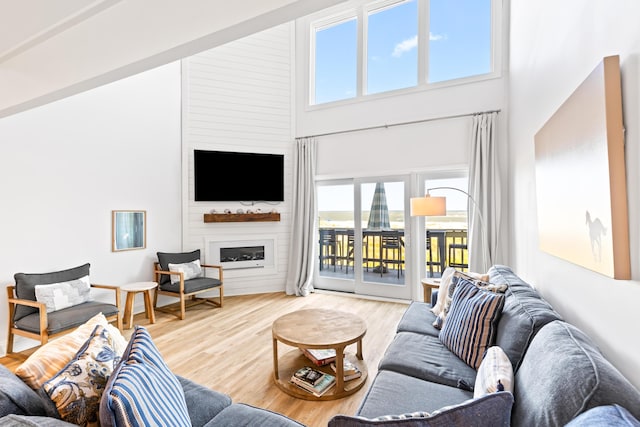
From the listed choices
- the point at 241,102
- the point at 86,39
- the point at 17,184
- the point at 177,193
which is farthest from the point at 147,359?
the point at 241,102

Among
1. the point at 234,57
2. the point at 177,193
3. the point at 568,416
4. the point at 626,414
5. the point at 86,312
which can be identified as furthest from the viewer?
the point at 234,57

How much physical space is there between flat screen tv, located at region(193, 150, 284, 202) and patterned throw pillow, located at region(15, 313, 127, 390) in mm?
3729

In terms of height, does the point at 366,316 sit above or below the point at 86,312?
below

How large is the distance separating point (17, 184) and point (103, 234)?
100cm

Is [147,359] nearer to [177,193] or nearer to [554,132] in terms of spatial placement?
[554,132]

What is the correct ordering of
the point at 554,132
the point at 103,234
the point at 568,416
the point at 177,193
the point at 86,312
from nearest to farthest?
1. the point at 568,416
2. the point at 554,132
3. the point at 86,312
4. the point at 103,234
5. the point at 177,193

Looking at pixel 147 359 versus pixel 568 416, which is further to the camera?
pixel 147 359

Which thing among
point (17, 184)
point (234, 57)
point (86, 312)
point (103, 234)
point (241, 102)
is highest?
point (234, 57)

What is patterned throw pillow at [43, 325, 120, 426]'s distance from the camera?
1.06m

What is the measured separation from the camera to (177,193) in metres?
4.82

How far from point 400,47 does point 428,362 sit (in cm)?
459

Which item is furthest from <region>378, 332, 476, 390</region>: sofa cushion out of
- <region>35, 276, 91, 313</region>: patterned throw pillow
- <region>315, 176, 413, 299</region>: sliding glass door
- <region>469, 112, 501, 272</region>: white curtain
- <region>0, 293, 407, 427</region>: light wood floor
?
<region>35, 276, 91, 313</region>: patterned throw pillow

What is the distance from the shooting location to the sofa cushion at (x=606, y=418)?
2.48 feet

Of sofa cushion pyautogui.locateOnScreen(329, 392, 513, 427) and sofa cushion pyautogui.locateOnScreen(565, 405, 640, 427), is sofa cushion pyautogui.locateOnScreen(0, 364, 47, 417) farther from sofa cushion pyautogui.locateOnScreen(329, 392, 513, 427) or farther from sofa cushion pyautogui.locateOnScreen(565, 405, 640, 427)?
sofa cushion pyautogui.locateOnScreen(565, 405, 640, 427)
